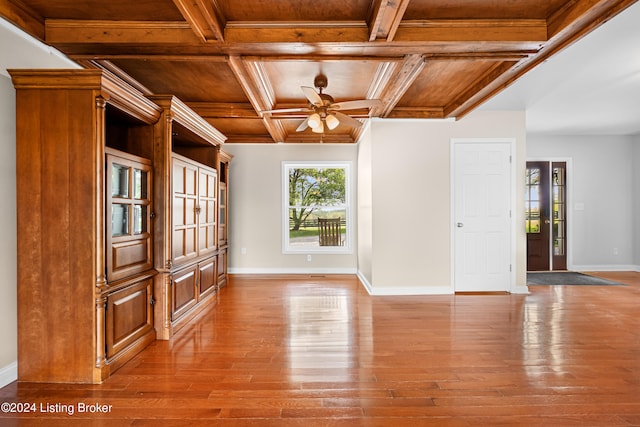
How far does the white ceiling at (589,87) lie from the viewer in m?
2.82

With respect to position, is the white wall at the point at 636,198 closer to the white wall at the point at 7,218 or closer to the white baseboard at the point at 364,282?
the white baseboard at the point at 364,282

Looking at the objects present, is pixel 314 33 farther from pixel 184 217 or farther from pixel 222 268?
pixel 222 268

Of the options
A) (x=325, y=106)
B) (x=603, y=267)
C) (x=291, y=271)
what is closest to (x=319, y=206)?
(x=291, y=271)

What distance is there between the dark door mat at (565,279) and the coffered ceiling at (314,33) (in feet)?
12.3

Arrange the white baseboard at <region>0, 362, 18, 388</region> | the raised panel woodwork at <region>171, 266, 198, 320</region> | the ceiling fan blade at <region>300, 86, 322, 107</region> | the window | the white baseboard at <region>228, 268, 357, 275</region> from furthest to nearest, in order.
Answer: the window
the white baseboard at <region>228, 268, 357, 275</region>
the raised panel woodwork at <region>171, 266, 198, 320</region>
the ceiling fan blade at <region>300, 86, 322, 107</region>
the white baseboard at <region>0, 362, 18, 388</region>

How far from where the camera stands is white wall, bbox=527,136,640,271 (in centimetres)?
658

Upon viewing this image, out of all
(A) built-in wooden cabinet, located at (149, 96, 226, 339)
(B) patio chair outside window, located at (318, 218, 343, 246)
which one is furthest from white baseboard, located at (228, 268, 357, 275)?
(A) built-in wooden cabinet, located at (149, 96, 226, 339)

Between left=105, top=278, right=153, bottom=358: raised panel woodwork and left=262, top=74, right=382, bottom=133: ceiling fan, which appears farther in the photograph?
left=262, top=74, right=382, bottom=133: ceiling fan

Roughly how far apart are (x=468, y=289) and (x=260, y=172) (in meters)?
4.05

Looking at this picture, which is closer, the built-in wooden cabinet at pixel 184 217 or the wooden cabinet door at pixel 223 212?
the built-in wooden cabinet at pixel 184 217

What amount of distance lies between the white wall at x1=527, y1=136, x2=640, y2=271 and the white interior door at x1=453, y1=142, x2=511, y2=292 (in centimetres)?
241

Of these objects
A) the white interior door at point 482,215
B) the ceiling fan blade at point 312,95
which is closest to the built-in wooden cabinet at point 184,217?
the ceiling fan blade at point 312,95

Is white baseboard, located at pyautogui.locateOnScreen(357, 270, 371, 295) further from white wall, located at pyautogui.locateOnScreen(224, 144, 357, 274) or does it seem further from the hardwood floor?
the hardwood floor

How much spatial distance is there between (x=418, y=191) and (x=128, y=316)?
3.75 metres
